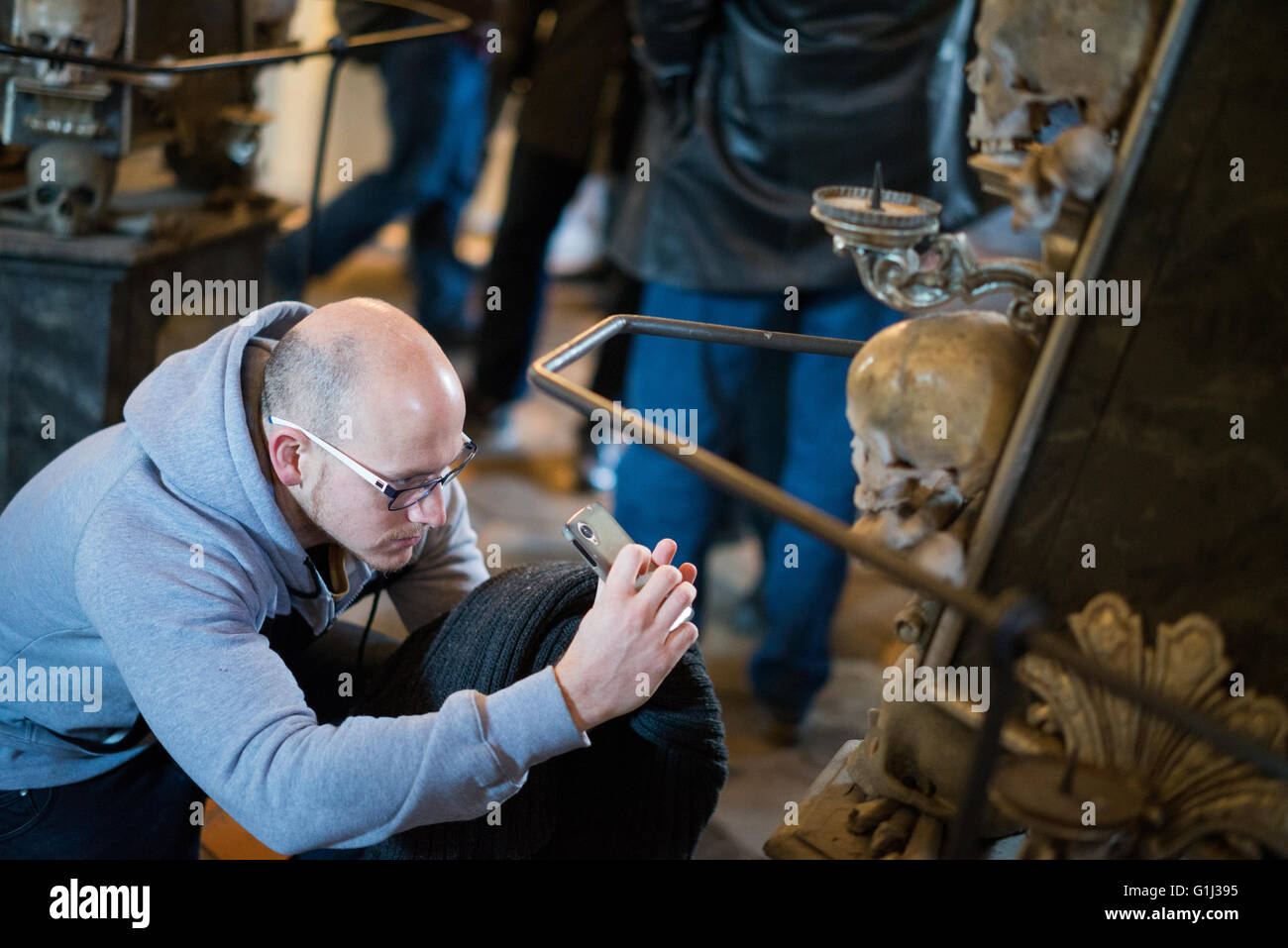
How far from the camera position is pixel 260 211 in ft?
9.50

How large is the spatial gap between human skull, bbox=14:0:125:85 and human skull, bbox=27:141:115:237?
0.41 feet

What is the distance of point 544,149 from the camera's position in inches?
123

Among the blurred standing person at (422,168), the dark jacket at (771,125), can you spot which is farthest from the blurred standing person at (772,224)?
the blurred standing person at (422,168)

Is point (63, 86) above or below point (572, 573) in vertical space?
above

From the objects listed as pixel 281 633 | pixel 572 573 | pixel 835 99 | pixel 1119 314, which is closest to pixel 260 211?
→ pixel 835 99

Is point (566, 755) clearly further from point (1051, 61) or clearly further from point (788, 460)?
point (788, 460)

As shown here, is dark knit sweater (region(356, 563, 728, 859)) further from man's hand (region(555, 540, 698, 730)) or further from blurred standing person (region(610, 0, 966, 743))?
blurred standing person (region(610, 0, 966, 743))

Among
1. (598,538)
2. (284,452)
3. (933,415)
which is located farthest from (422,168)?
(933,415)

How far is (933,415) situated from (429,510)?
0.52m

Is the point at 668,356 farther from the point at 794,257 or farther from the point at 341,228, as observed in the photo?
the point at 341,228

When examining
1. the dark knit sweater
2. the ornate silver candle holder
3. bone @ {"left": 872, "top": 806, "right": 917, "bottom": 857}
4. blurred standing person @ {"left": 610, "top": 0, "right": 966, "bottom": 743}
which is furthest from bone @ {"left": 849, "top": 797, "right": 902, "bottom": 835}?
blurred standing person @ {"left": 610, "top": 0, "right": 966, "bottom": 743}

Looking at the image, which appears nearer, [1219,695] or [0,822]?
[1219,695]

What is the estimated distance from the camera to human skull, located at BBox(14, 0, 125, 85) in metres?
2.07
